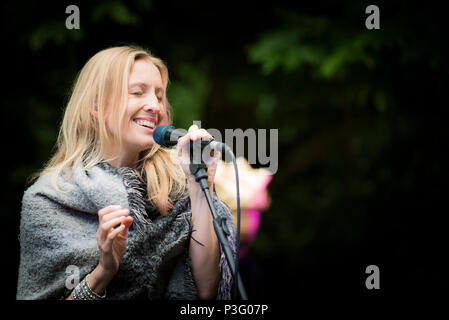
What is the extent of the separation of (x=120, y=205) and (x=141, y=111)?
393 millimetres

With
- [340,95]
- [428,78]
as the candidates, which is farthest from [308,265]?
[428,78]

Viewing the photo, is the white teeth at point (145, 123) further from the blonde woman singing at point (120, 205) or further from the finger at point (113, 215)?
the finger at point (113, 215)

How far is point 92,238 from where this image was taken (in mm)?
1970

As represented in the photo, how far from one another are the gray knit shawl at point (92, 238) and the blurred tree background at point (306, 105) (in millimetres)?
1133

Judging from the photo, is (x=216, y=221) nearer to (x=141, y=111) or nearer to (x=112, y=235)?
(x=112, y=235)

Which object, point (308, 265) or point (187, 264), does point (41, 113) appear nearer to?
point (187, 264)

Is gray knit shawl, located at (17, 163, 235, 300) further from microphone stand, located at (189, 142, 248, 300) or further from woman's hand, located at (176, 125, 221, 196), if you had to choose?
microphone stand, located at (189, 142, 248, 300)

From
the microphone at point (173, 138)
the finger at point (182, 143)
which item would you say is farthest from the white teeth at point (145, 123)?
the finger at point (182, 143)

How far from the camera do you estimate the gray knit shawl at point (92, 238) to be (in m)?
1.93

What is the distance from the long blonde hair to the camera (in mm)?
1982

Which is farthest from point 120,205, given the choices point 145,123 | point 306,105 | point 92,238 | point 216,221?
point 306,105

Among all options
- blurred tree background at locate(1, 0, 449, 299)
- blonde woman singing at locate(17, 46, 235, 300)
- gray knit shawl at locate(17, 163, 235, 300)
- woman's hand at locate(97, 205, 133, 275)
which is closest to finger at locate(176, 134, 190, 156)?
blonde woman singing at locate(17, 46, 235, 300)

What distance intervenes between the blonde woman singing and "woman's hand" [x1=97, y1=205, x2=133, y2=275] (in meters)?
0.03

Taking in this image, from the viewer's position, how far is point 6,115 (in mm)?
3844
